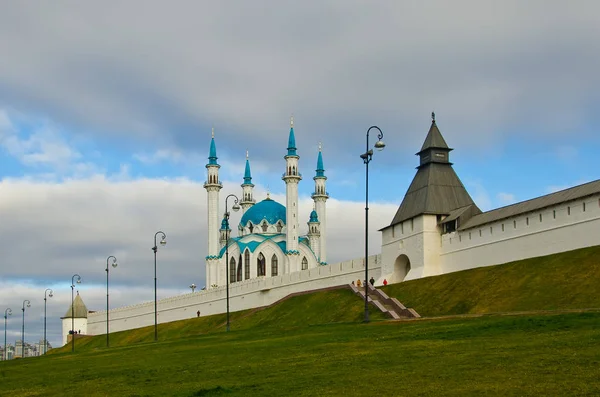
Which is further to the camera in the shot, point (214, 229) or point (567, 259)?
point (214, 229)

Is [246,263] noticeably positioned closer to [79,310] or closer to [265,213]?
[265,213]

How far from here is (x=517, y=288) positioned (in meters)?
52.2

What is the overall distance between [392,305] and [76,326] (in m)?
101

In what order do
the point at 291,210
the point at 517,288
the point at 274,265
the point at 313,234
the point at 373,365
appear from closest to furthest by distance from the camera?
the point at 373,365, the point at 517,288, the point at 291,210, the point at 274,265, the point at 313,234

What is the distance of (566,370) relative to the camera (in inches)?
838

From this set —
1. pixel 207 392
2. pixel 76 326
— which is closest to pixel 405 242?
pixel 207 392

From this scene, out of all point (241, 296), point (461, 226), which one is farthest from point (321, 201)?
point (461, 226)

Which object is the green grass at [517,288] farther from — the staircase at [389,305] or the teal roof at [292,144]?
the teal roof at [292,144]

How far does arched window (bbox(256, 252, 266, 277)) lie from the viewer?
12975 cm

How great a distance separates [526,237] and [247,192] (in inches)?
3656

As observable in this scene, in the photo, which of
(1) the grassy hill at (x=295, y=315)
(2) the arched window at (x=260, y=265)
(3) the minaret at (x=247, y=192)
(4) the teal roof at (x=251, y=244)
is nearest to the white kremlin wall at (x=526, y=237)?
(1) the grassy hill at (x=295, y=315)

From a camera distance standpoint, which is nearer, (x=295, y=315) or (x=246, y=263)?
(x=295, y=315)

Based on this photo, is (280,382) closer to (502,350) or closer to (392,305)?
(502,350)

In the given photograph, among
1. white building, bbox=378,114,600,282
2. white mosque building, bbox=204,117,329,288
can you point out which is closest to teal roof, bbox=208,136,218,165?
white mosque building, bbox=204,117,329,288
